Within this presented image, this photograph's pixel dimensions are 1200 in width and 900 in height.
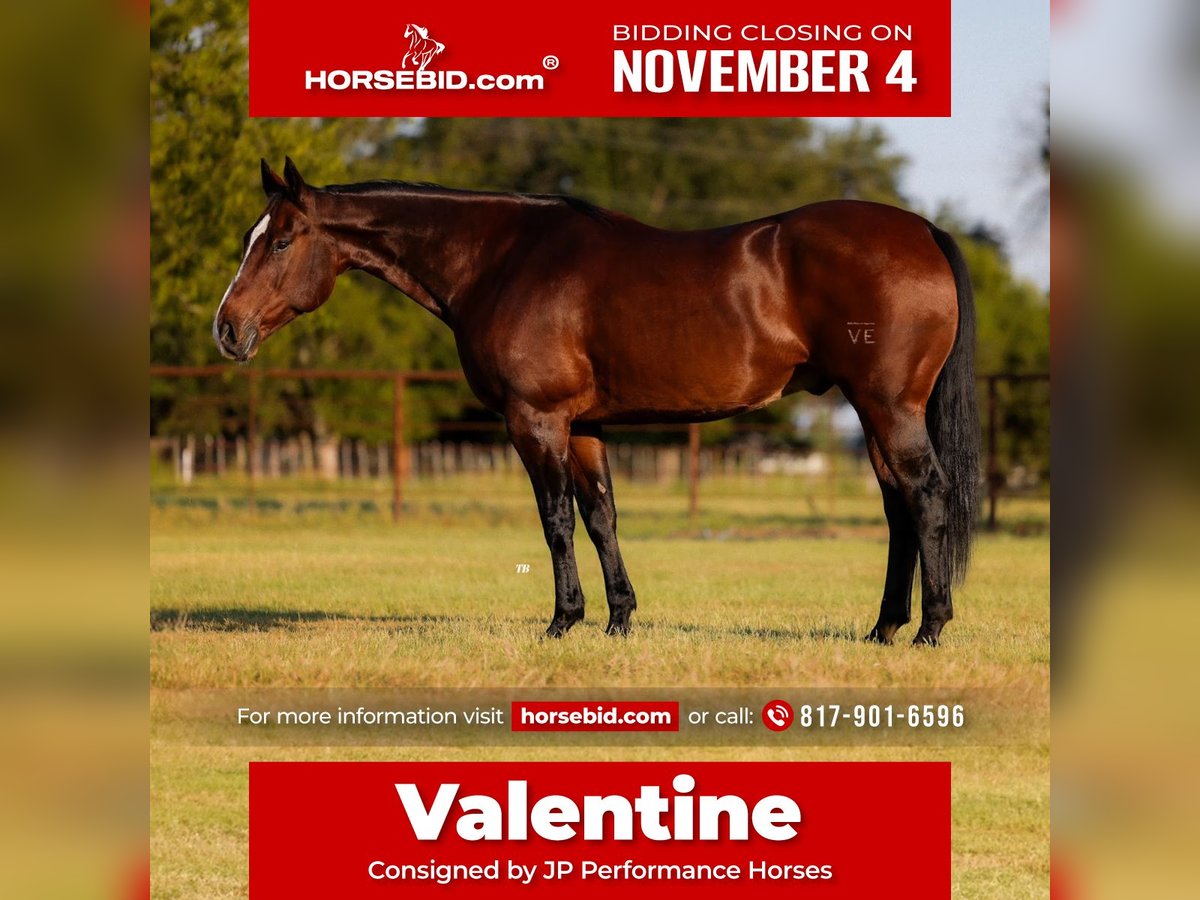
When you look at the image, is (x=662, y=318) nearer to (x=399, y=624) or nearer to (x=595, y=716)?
(x=399, y=624)

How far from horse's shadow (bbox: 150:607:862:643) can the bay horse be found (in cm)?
40

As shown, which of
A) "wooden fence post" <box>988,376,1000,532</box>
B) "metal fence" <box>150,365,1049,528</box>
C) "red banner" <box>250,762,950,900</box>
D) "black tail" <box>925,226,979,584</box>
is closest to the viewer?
"red banner" <box>250,762,950,900</box>

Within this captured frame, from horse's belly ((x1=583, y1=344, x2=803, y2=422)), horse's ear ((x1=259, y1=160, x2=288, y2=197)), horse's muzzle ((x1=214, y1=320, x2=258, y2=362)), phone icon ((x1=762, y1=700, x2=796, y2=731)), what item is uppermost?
horse's ear ((x1=259, y1=160, x2=288, y2=197))

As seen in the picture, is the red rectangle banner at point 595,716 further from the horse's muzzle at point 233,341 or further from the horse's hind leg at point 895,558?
the horse's muzzle at point 233,341

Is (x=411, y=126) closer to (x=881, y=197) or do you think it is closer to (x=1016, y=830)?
(x=881, y=197)

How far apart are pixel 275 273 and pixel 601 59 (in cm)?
257

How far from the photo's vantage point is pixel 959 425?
6.84m

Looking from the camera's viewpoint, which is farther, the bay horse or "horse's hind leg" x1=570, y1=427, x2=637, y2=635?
"horse's hind leg" x1=570, y1=427, x2=637, y2=635

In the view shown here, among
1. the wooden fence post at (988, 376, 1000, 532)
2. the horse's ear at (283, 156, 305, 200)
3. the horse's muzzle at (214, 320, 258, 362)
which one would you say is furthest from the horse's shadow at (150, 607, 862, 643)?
the wooden fence post at (988, 376, 1000, 532)

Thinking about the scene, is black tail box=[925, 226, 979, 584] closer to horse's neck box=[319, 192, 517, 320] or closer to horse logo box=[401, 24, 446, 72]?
horse's neck box=[319, 192, 517, 320]

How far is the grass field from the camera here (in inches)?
160

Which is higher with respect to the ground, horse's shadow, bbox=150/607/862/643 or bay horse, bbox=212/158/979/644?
bay horse, bbox=212/158/979/644

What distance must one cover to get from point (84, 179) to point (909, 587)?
5208mm

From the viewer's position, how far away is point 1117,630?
2916 millimetres
